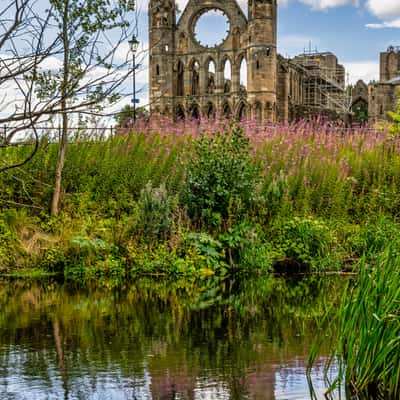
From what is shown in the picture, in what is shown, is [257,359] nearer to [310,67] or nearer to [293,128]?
[293,128]

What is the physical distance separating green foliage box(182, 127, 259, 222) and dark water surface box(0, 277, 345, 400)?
218 cm

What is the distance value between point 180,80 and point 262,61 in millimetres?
8984

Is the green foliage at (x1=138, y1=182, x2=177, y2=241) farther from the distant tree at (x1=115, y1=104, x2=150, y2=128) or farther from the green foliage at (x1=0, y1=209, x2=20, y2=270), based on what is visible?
the green foliage at (x1=0, y1=209, x2=20, y2=270)

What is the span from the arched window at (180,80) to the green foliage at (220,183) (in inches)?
1896

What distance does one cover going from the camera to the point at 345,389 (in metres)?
6.67

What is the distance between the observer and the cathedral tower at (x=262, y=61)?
2254 inches

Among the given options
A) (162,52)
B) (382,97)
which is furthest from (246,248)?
(382,97)

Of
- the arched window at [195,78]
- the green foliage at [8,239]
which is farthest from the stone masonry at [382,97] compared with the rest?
the green foliage at [8,239]

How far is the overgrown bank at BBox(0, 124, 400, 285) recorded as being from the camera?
14.8 meters

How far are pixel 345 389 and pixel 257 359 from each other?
5.20ft

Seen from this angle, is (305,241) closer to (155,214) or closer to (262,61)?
(155,214)

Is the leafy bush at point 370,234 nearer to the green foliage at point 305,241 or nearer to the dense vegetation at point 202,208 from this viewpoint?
the dense vegetation at point 202,208

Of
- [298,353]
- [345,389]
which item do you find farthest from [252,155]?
[345,389]

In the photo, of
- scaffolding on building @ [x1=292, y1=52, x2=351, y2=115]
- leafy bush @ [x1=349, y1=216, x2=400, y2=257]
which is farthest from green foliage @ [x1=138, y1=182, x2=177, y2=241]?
scaffolding on building @ [x1=292, y1=52, x2=351, y2=115]
